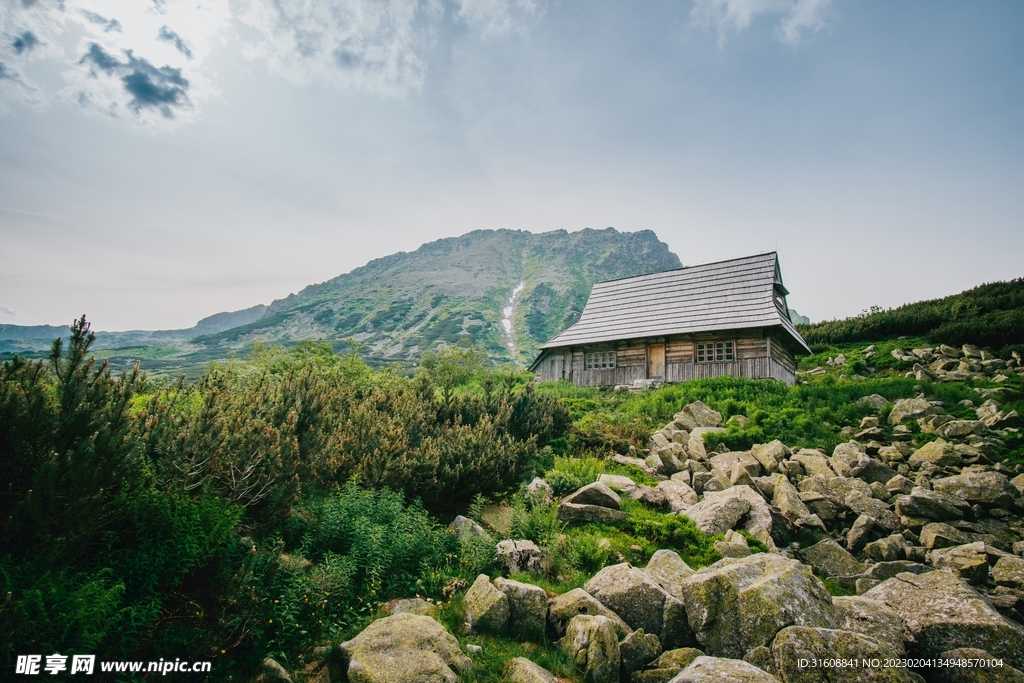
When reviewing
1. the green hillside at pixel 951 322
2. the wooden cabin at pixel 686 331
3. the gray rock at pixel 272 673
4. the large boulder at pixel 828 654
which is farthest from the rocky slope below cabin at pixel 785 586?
the green hillside at pixel 951 322

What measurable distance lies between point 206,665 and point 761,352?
23705mm

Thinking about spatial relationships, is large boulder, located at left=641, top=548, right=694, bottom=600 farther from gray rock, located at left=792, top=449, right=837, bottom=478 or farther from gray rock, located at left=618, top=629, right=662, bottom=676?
gray rock, located at left=792, top=449, right=837, bottom=478

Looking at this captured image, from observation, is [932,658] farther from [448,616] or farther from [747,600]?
[448,616]

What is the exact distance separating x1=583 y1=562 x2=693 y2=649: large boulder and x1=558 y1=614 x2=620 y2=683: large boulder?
1.85 ft

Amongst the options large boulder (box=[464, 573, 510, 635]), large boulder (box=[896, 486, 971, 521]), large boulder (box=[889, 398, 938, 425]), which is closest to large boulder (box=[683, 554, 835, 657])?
large boulder (box=[464, 573, 510, 635])

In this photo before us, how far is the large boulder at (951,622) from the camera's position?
5348 mm

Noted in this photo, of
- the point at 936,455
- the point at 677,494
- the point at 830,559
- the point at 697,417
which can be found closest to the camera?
the point at 830,559

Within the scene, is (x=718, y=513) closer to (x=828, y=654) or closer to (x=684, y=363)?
(x=828, y=654)

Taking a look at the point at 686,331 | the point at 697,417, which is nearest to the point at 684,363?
the point at 686,331

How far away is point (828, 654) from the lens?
4660mm

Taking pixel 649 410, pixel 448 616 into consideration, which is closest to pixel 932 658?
pixel 448 616

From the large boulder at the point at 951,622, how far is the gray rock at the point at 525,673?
4.31 metres

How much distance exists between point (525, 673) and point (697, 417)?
11867 mm

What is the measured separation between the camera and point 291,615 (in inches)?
192
